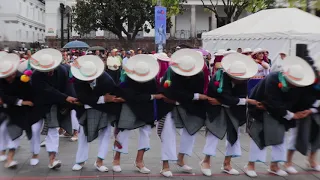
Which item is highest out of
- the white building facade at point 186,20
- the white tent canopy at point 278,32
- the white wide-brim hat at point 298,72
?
the white building facade at point 186,20

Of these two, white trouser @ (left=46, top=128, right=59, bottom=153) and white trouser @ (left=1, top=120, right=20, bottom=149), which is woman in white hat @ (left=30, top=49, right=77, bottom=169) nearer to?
white trouser @ (left=46, top=128, right=59, bottom=153)

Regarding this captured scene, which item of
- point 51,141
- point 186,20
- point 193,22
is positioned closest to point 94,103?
point 51,141

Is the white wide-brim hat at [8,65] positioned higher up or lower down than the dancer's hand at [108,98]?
higher up

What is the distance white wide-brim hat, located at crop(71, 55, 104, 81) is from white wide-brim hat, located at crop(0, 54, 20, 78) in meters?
0.95

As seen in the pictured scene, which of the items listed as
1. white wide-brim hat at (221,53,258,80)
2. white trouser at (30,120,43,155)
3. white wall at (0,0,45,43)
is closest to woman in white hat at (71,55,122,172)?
white trouser at (30,120,43,155)

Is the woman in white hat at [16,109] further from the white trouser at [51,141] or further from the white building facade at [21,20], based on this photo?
the white building facade at [21,20]

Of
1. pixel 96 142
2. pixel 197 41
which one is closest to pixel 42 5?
pixel 197 41

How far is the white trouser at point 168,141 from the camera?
6422mm

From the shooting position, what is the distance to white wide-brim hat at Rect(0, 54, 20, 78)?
629cm

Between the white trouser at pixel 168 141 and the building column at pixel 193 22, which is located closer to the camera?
the white trouser at pixel 168 141

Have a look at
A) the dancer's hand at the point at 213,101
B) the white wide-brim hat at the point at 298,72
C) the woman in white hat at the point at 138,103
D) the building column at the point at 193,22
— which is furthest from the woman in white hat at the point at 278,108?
the building column at the point at 193,22

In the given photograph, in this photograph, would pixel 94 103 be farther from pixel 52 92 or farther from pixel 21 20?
pixel 21 20

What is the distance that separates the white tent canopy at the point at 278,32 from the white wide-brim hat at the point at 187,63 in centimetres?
742

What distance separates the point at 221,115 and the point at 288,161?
1.43m
